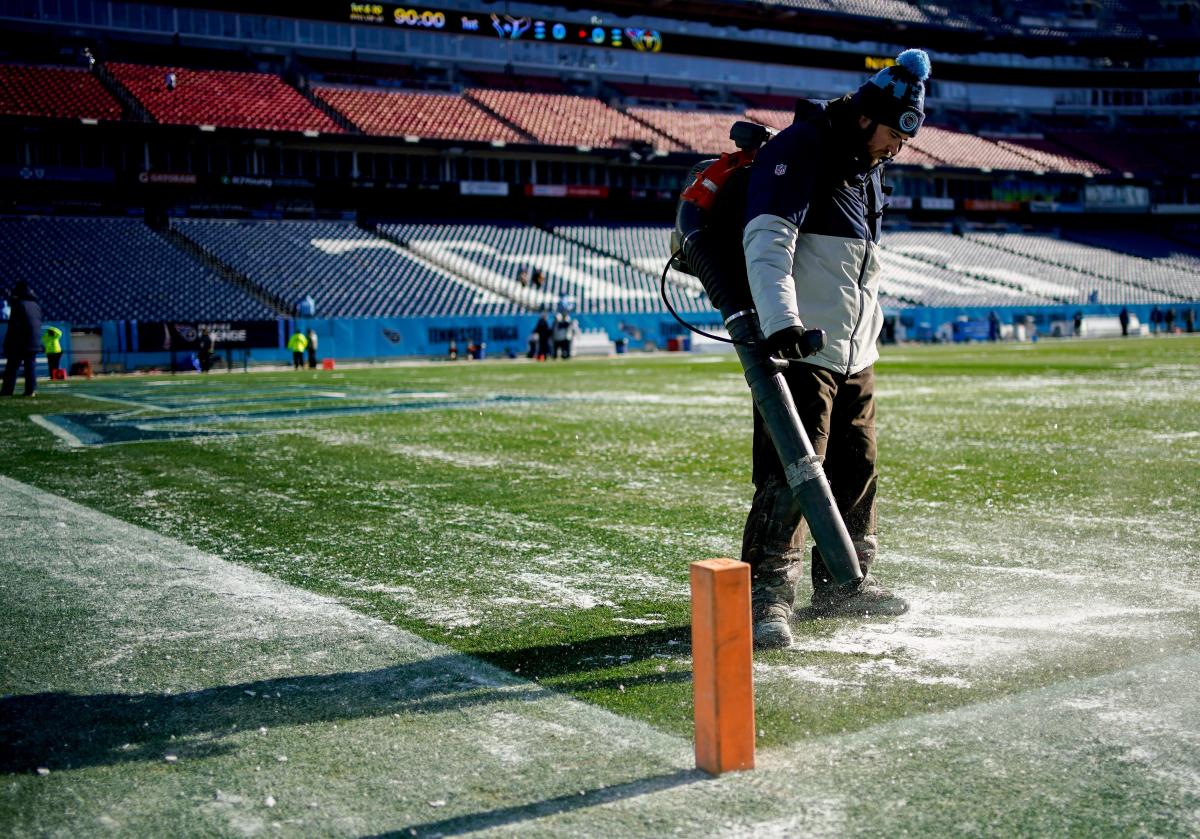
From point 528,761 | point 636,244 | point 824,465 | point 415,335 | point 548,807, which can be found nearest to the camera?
point 548,807

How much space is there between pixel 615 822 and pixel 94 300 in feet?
112

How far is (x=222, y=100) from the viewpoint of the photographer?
4322 centimetres

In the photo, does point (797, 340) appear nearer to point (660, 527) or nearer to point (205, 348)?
point (660, 527)

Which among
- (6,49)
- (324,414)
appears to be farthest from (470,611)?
(6,49)

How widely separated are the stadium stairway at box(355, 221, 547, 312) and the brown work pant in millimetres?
35376

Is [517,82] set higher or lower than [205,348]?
higher

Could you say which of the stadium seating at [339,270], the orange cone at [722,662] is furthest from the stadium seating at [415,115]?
the orange cone at [722,662]

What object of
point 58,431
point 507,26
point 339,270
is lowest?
point 58,431

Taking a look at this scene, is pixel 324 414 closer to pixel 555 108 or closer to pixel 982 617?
pixel 982 617

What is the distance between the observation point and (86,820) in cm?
242

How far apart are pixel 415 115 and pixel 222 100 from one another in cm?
800

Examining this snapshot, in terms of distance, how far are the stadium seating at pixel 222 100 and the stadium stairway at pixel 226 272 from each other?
4380 mm

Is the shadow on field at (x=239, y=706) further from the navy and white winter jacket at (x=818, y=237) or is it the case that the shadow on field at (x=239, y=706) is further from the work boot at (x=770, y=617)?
the navy and white winter jacket at (x=818, y=237)

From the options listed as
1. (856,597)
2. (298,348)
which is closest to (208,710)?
(856,597)
